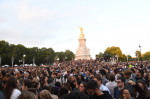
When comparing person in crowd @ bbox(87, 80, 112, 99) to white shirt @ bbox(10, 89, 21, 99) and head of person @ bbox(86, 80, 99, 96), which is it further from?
white shirt @ bbox(10, 89, 21, 99)

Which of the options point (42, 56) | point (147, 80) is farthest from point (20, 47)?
point (147, 80)

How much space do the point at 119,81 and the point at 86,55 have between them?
9237cm

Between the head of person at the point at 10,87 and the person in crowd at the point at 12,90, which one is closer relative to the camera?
the person in crowd at the point at 12,90

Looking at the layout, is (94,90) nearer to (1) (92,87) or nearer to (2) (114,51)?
(1) (92,87)

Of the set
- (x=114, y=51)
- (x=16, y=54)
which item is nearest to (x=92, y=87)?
(x=16, y=54)

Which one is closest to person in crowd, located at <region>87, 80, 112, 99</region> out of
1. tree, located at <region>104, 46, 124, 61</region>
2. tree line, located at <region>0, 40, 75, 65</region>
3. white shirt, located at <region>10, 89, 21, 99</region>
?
white shirt, located at <region>10, 89, 21, 99</region>

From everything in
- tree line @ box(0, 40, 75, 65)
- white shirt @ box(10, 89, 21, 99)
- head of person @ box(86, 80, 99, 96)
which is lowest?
white shirt @ box(10, 89, 21, 99)

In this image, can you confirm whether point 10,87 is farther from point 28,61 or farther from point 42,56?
point 42,56

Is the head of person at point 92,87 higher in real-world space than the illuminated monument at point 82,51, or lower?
lower

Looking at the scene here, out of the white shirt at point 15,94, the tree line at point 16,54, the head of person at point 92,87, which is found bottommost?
the white shirt at point 15,94

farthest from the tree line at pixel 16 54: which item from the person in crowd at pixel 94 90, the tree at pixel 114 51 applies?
the person in crowd at pixel 94 90

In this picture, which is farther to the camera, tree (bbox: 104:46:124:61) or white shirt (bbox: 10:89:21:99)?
tree (bbox: 104:46:124:61)

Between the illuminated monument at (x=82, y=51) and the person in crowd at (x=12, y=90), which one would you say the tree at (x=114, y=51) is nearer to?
the illuminated monument at (x=82, y=51)

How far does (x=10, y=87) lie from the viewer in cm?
554
